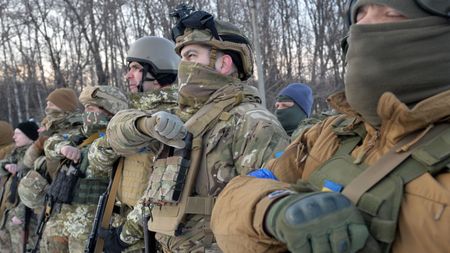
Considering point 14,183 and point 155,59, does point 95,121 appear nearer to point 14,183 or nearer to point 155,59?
point 155,59

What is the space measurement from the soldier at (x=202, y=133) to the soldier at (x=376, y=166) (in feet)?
2.85

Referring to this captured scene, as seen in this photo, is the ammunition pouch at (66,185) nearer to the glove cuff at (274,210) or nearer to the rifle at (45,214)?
the rifle at (45,214)

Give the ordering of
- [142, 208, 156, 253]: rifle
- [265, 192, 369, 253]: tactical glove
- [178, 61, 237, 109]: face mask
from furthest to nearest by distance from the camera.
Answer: [142, 208, 156, 253]: rifle < [178, 61, 237, 109]: face mask < [265, 192, 369, 253]: tactical glove

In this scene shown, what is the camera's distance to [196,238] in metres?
2.41

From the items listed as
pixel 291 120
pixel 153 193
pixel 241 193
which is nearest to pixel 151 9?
pixel 291 120

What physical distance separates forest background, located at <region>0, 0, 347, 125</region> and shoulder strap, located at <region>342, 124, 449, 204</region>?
1262 cm

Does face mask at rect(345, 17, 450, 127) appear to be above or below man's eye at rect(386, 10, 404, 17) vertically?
below

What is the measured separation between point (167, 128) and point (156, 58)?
161 cm

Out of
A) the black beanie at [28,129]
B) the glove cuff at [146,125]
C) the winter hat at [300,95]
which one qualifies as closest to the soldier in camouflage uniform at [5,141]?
the black beanie at [28,129]

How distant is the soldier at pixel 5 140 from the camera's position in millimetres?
7723

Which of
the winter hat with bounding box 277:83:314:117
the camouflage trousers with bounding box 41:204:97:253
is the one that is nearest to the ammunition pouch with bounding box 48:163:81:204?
the camouflage trousers with bounding box 41:204:97:253

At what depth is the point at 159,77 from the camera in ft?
12.6

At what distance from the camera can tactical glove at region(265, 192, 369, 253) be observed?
1.06 m

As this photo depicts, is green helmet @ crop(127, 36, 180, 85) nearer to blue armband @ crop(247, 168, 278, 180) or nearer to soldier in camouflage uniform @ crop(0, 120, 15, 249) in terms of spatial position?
blue armband @ crop(247, 168, 278, 180)
